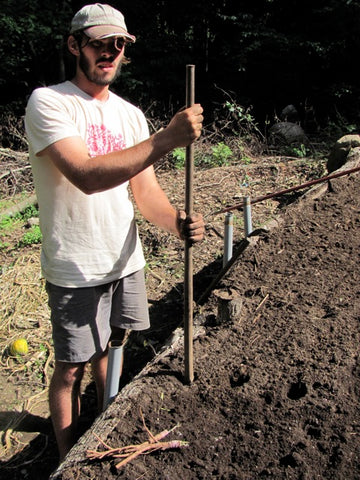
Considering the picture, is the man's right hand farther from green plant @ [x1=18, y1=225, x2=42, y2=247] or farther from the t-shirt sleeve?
green plant @ [x1=18, y1=225, x2=42, y2=247]

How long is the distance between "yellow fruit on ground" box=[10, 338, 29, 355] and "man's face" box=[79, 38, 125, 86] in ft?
8.21

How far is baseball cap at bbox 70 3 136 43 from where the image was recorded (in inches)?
90.0

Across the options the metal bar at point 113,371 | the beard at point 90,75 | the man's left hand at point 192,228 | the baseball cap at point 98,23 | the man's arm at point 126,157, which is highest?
the baseball cap at point 98,23

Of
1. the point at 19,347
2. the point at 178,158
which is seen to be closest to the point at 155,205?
the point at 19,347

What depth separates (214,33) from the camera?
454 inches

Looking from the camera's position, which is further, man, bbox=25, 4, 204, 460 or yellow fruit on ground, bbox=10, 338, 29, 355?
yellow fruit on ground, bbox=10, 338, 29, 355

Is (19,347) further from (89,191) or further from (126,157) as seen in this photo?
(126,157)

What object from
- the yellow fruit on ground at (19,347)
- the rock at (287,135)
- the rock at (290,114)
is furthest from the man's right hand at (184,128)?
the rock at (290,114)

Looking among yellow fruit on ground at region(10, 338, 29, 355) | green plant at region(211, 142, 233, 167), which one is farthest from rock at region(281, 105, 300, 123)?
yellow fruit on ground at region(10, 338, 29, 355)

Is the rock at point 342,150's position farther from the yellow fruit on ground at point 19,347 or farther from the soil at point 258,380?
the yellow fruit on ground at point 19,347

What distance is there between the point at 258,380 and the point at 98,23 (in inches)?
75.9

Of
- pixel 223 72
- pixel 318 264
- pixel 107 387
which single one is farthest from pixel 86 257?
pixel 223 72

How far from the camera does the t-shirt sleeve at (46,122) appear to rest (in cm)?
209

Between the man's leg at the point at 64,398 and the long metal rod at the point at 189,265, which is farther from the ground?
the long metal rod at the point at 189,265
